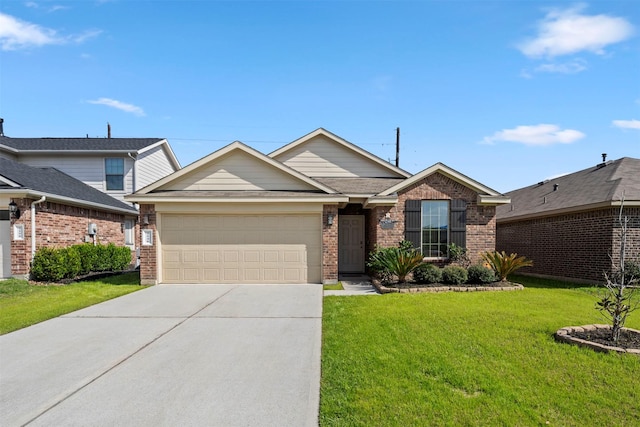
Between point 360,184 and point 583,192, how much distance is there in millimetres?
7740

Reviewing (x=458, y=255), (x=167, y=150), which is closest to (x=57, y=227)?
(x=167, y=150)

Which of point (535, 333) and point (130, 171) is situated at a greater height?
point (130, 171)

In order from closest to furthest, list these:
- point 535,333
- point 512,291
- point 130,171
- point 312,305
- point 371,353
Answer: point 371,353
point 535,333
point 312,305
point 512,291
point 130,171

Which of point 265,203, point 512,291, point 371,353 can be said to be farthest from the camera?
point 265,203

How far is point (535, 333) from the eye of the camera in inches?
244

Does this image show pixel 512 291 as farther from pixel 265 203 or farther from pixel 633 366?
pixel 265 203

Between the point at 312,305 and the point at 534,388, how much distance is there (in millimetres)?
5264

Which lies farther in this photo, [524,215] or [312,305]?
[524,215]

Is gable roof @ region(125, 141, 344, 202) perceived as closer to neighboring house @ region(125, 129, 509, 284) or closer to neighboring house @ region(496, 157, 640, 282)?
neighboring house @ region(125, 129, 509, 284)

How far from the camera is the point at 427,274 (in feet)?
36.0

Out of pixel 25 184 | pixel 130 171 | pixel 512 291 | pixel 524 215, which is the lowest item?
pixel 512 291

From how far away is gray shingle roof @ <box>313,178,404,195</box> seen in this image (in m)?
13.6

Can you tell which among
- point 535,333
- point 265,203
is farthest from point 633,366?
point 265,203

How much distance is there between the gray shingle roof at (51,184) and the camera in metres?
13.0
